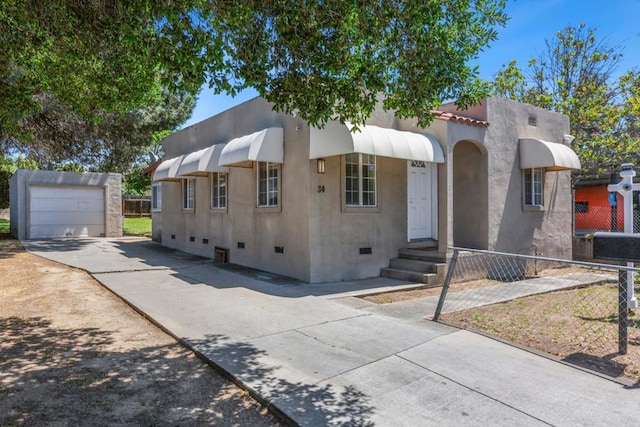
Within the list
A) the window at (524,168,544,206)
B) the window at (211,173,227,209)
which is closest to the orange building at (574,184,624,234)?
the window at (524,168,544,206)

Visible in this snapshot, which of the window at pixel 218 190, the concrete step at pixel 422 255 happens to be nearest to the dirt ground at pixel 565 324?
the concrete step at pixel 422 255

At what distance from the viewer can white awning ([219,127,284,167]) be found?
10.1 metres

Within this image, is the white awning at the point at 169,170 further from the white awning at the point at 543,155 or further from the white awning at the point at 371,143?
the white awning at the point at 543,155

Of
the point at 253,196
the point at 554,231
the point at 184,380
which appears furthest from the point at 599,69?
the point at 184,380

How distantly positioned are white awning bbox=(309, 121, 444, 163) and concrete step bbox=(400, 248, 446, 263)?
7.52ft

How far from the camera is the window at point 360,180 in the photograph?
10484 mm

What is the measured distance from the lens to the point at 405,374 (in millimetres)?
4656

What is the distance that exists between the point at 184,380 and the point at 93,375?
102 centimetres

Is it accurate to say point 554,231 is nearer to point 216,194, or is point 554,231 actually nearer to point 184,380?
point 216,194

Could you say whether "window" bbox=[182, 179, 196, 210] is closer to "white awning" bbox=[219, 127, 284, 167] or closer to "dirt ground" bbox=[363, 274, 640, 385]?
"white awning" bbox=[219, 127, 284, 167]

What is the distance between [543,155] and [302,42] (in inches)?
351

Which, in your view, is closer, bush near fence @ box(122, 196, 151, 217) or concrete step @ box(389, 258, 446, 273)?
concrete step @ box(389, 258, 446, 273)

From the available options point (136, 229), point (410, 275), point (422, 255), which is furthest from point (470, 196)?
point (136, 229)

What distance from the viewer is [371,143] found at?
361 inches
